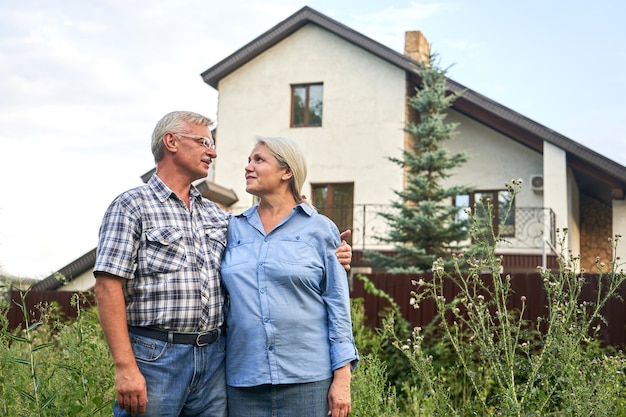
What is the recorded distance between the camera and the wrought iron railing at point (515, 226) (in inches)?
654

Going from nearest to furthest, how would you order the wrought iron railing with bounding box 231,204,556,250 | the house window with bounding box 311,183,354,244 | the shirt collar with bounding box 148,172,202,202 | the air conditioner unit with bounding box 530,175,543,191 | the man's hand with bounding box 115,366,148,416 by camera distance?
Answer: the man's hand with bounding box 115,366,148,416 < the shirt collar with bounding box 148,172,202,202 < the wrought iron railing with bounding box 231,204,556,250 < the air conditioner unit with bounding box 530,175,543,191 < the house window with bounding box 311,183,354,244

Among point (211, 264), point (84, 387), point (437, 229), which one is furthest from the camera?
point (437, 229)

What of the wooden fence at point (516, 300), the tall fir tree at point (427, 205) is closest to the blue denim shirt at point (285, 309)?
the wooden fence at point (516, 300)

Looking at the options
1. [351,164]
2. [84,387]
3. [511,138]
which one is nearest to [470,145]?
[511,138]

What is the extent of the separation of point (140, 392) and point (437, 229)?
12388mm

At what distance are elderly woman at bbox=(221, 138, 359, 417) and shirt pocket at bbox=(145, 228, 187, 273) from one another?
0.75 feet

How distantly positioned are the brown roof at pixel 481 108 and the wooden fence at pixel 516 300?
6934 mm

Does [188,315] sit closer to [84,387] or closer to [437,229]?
[84,387]

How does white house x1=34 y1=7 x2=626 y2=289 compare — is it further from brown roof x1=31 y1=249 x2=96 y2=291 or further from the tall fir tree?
the tall fir tree

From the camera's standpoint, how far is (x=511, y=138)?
17391mm

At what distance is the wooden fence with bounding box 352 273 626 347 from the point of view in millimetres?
9531

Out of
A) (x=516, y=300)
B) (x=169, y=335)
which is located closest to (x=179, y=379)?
(x=169, y=335)

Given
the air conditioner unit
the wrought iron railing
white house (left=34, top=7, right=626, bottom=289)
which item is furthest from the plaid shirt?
the air conditioner unit

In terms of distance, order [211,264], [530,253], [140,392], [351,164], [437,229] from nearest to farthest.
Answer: [140,392] → [211,264] → [437,229] → [530,253] → [351,164]
